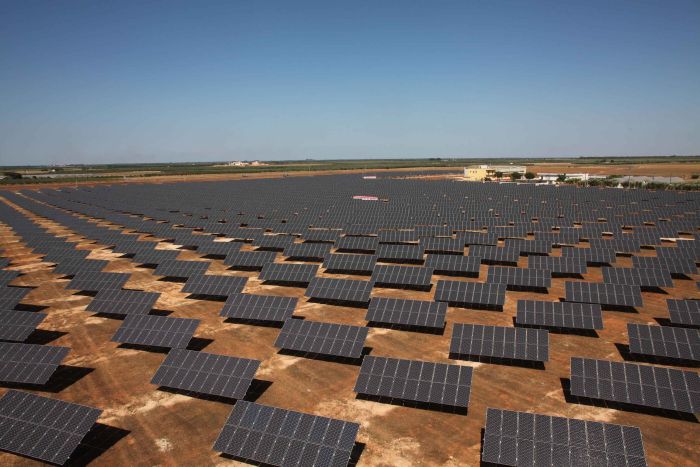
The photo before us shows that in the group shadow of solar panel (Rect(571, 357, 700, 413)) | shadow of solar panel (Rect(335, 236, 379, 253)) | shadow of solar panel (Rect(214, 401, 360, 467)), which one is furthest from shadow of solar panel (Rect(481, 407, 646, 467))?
shadow of solar panel (Rect(335, 236, 379, 253))

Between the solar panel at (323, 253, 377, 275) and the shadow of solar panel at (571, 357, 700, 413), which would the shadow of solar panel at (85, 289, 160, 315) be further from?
the shadow of solar panel at (571, 357, 700, 413)

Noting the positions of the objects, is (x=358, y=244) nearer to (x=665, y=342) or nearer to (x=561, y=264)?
(x=561, y=264)

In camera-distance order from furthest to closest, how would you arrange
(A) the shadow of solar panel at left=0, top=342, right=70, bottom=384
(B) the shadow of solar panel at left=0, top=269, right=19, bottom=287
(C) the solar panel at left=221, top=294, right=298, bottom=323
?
(B) the shadow of solar panel at left=0, top=269, right=19, bottom=287 < (C) the solar panel at left=221, top=294, right=298, bottom=323 < (A) the shadow of solar panel at left=0, top=342, right=70, bottom=384

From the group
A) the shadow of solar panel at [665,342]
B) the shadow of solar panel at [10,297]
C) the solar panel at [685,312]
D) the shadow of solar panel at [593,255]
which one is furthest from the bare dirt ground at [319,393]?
the shadow of solar panel at [593,255]

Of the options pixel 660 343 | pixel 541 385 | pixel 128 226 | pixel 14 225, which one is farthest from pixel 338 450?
pixel 14 225

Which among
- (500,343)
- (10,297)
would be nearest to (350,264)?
(500,343)

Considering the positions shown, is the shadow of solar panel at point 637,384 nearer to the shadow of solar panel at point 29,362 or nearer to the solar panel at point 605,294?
the solar panel at point 605,294
